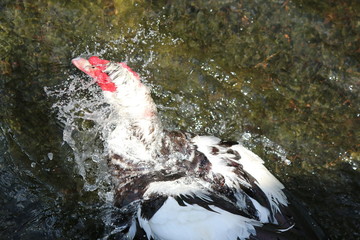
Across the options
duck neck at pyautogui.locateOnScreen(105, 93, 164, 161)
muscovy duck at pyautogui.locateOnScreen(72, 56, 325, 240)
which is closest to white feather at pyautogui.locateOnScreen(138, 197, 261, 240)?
muscovy duck at pyautogui.locateOnScreen(72, 56, 325, 240)

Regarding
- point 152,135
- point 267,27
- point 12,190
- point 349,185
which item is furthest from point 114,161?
point 349,185

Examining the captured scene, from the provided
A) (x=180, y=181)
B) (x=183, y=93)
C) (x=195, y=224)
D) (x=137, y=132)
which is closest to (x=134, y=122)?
(x=137, y=132)

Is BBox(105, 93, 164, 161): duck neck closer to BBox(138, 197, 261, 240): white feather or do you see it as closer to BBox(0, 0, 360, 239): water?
BBox(0, 0, 360, 239): water

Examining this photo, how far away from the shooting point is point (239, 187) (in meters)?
2.77

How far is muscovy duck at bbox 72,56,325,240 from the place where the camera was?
7.76 feet

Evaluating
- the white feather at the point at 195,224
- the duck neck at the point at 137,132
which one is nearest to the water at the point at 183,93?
the duck neck at the point at 137,132

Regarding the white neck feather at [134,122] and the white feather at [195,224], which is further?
the white neck feather at [134,122]

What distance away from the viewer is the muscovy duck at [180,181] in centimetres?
237

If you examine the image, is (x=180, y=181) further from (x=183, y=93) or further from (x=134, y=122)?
(x=183, y=93)

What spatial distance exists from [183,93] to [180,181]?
0.98 meters

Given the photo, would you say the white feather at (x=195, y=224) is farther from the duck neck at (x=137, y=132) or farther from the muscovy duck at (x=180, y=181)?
the duck neck at (x=137, y=132)

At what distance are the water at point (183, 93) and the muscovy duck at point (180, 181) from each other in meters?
0.36

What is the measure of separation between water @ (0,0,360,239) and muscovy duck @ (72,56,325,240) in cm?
36

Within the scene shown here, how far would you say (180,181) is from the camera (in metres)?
2.78
